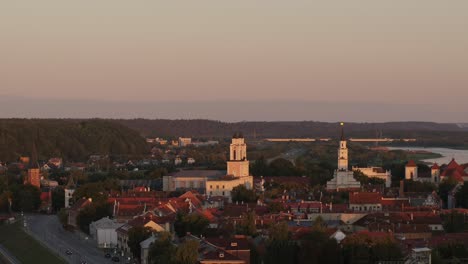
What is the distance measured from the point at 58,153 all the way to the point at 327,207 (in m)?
85.5

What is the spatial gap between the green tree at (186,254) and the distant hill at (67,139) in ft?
306

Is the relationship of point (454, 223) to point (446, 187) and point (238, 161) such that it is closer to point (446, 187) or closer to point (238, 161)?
point (446, 187)

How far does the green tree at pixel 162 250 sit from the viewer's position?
3691 centimetres

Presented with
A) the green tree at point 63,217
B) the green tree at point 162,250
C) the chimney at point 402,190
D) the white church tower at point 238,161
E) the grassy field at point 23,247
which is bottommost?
the grassy field at point 23,247

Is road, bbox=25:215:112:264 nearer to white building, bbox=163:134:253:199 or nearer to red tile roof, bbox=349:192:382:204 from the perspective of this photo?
white building, bbox=163:134:253:199

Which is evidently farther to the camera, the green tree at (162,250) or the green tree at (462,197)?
the green tree at (462,197)

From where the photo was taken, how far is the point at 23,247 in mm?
50125

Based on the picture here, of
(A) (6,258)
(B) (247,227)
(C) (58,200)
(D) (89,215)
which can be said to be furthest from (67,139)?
(B) (247,227)

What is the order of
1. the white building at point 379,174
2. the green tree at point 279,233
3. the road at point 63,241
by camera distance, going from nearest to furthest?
the green tree at point 279,233, the road at point 63,241, the white building at point 379,174

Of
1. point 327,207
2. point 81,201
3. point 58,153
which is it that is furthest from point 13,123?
point 327,207

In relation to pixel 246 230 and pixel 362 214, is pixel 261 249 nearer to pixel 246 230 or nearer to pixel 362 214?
pixel 246 230

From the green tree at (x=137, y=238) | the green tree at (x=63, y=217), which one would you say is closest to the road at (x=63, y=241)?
the green tree at (x=63, y=217)

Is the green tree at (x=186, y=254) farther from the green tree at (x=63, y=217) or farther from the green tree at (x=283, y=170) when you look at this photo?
the green tree at (x=283, y=170)

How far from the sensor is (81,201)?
6053 centimetres
